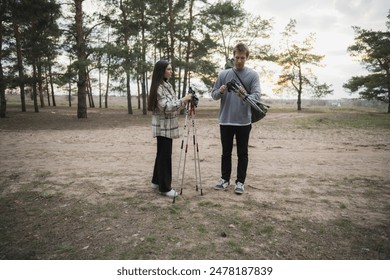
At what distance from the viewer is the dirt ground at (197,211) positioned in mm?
2748

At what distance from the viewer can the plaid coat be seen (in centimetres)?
382

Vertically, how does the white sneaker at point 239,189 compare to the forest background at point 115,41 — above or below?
below

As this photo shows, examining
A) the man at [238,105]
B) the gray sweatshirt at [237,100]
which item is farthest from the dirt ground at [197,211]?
the gray sweatshirt at [237,100]

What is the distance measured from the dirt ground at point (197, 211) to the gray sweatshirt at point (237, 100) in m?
1.22

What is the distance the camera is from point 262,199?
4.01 meters

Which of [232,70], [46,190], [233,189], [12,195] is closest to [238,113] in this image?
[232,70]

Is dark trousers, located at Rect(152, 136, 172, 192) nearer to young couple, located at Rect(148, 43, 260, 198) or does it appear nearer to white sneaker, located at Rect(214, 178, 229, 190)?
young couple, located at Rect(148, 43, 260, 198)

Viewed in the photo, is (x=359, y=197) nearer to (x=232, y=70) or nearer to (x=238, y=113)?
(x=238, y=113)

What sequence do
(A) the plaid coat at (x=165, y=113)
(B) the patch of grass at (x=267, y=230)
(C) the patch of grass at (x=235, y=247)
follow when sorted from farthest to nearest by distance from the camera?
(A) the plaid coat at (x=165, y=113) → (B) the patch of grass at (x=267, y=230) → (C) the patch of grass at (x=235, y=247)

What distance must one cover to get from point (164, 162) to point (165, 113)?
0.78 meters

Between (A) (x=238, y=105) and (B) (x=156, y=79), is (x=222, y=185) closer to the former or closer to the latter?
(A) (x=238, y=105)

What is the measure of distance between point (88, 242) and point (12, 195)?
2.35 meters

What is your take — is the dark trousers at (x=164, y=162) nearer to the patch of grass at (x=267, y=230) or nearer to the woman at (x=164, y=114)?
the woman at (x=164, y=114)

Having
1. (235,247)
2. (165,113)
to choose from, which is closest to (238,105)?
(165,113)
